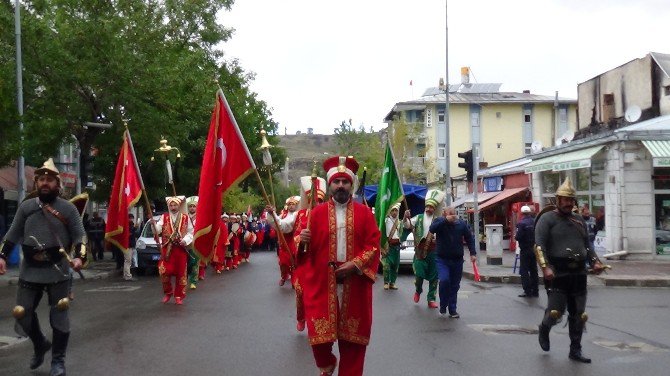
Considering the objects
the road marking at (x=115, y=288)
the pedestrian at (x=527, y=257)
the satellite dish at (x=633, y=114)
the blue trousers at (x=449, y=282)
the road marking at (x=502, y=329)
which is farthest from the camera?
the satellite dish at (x=633, y=114)

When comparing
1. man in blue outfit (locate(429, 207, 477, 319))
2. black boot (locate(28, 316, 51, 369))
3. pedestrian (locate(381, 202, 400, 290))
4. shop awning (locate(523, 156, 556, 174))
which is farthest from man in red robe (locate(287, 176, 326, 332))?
shop awning (locate(523, 156, 556, 174))

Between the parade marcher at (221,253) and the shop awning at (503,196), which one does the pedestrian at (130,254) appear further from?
the shop awning at (503,196)

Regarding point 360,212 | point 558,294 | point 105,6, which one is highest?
point 105,6

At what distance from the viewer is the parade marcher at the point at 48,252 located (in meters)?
8.15

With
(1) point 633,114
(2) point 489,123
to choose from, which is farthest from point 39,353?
(2) point 489,123

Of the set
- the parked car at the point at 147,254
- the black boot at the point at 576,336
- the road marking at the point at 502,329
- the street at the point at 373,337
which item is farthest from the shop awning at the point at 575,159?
the black boot at the point at 576,336

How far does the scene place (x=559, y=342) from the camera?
10.6m

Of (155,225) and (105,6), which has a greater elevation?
(105,6)

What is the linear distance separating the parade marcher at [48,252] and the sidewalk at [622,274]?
1413 centimetres

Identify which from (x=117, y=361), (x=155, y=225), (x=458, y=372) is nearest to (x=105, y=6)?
(x=155, y=225)

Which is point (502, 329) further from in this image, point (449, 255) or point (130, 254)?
point (130, 254)

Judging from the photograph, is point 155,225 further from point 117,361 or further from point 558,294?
point 558,294

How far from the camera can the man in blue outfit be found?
42.6 ft

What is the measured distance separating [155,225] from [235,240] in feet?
43.9
